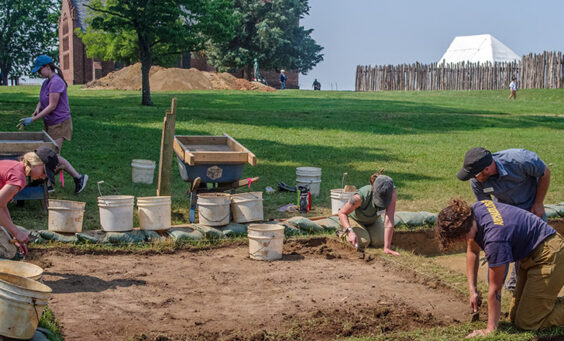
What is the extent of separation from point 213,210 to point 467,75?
38.5 metres

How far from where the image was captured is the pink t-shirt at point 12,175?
6277 millimetres

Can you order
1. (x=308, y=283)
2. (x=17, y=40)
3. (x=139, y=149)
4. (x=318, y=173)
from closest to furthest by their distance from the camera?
(x=308, y=283)
(x=318, y=173)
(x=139, y=149)
(x=17, y=40)

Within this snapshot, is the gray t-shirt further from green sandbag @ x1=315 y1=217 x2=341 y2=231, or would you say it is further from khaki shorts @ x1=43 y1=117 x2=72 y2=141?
khaki shorts @ x1=43 y1=117 x2=72 y2=141

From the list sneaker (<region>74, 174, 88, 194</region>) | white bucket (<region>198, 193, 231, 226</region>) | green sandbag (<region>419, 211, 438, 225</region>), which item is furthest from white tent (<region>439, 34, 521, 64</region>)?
white bucket (<region>198, 193, 231, 226</region>)

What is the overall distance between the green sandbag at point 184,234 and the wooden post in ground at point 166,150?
1082 mm

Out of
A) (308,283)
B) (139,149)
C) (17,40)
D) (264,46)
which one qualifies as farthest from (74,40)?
(308,283)

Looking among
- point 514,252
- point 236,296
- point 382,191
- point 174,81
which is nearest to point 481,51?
point 174,81

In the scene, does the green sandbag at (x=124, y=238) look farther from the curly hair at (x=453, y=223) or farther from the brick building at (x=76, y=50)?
the brick building at (x=76, y=50)

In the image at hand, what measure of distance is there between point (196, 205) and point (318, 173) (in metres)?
2.43

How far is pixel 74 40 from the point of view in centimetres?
5528

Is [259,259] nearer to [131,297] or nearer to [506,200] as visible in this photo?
[131,297]

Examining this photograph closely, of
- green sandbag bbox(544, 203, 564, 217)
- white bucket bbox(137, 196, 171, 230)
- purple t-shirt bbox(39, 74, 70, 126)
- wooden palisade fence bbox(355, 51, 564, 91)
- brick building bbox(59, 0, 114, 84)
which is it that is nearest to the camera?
white bucket bbox(137, 196, 171, 230)

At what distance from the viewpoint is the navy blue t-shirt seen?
5234 millimetres

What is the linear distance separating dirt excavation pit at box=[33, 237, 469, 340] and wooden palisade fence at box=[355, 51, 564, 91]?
35.7 meters
